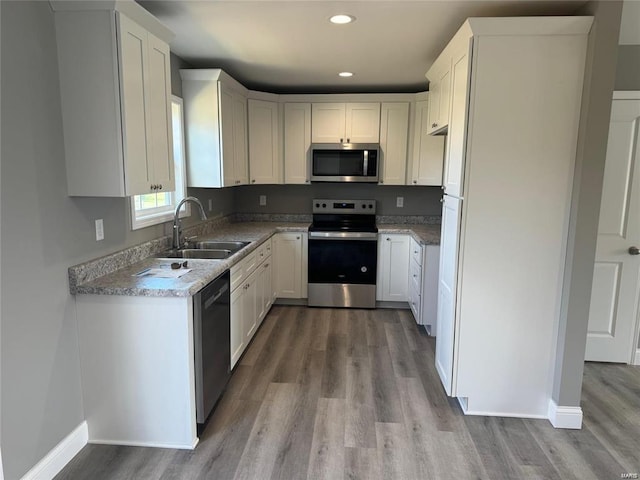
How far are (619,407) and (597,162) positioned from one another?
5.47 feet

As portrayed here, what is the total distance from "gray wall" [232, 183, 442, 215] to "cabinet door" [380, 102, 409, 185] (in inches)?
13.4

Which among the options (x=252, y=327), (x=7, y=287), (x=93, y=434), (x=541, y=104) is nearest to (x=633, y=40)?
(x=541, y=104)

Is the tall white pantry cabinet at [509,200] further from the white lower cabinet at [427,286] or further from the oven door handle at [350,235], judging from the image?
the oven door handle at [350,235]

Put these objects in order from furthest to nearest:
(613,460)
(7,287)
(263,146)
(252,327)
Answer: (263,146)
(252,327)
(613,460)
(7,287)

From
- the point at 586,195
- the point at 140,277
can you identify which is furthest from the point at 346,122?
the point at 140,277

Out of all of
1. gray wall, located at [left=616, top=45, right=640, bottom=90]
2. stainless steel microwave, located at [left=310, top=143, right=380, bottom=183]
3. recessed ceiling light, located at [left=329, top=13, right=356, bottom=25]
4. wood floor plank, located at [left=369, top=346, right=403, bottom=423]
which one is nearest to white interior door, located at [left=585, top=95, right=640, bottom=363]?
gray wall, located at [left=616, top=45, right=640, bottom=90]

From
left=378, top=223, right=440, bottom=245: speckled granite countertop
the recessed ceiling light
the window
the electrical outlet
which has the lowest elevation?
left=378, top=223, right=440, bottom=245: speckled granite countertop

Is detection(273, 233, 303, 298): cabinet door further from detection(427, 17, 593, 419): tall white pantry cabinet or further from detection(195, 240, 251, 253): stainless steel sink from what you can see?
detection(427, 17, 593, 419): tall white pantry cabinet

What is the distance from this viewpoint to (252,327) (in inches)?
138

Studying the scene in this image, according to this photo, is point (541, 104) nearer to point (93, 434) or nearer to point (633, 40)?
point (633, 40)

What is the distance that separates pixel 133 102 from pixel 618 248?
3.52m

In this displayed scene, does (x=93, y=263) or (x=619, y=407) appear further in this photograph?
(x=619, y=407)

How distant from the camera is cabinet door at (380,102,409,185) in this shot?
4.48 metres

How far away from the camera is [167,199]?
133 inches
